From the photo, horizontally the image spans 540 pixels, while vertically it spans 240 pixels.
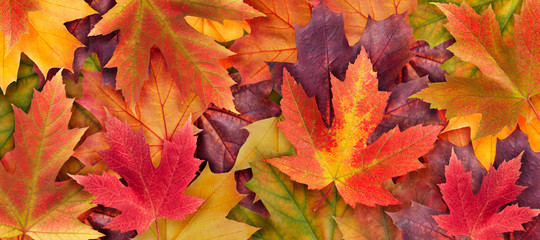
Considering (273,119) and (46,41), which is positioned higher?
(46,41)

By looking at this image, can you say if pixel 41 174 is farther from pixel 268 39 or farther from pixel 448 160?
pixel 448 160

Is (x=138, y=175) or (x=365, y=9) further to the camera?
(x=365, y=9)

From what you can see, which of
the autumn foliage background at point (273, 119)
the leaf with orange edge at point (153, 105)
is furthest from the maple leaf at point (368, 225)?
the leaf with orange edge at point (153, 105)

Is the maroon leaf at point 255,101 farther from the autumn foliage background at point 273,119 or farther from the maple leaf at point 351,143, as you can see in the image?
the maple leaf at point 351,143

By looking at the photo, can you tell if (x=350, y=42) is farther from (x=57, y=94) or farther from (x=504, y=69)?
(x=57, y=94)

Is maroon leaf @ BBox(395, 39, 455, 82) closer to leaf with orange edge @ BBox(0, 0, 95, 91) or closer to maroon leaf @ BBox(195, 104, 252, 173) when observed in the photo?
maroon leaf @ BBox(195, 104, 252, 173)

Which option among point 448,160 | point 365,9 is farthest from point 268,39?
point 448,160

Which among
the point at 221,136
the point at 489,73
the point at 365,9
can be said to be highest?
the point at 365,9

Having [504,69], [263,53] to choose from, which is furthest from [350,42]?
[504,69]
